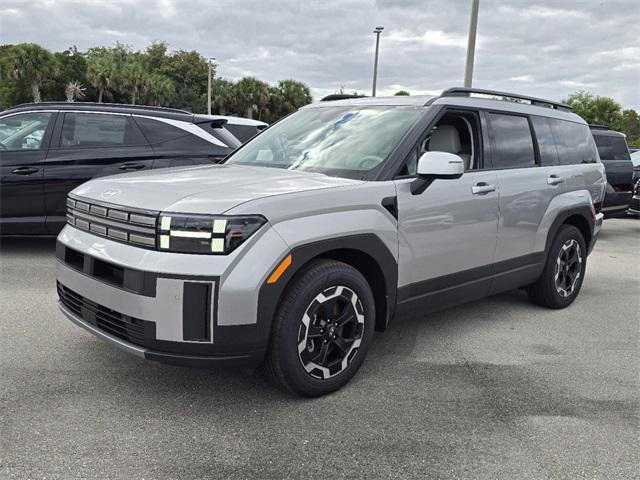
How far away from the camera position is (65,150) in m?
6.80

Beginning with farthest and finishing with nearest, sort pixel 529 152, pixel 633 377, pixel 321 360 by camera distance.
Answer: pixel 529 152, pixel 633 377, pixel 321 360

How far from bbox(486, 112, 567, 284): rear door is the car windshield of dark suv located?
0.98 metres

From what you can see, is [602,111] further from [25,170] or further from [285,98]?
[25,170]

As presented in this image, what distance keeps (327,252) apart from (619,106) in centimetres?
6908

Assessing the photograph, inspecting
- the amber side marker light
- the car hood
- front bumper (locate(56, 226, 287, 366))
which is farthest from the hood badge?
the amber side marker light

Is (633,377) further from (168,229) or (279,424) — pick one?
(168,229)

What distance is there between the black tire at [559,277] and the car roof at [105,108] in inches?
185

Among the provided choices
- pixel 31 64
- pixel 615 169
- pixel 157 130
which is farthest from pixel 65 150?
pixel 31 64

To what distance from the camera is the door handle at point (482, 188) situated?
165 inches

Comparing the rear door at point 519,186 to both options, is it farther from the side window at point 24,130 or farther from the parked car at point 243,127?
the parked car at point 243,127

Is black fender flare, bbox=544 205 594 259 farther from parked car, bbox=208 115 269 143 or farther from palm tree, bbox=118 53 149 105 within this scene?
palm tree, bbox=118 53 149 105

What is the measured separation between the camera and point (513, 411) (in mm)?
3320

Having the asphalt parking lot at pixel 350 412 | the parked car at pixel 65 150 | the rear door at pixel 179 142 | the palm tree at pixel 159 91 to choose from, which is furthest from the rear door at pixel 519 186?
the palm tree at pixel 159 91

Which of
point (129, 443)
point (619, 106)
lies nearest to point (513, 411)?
point (129, 443)
